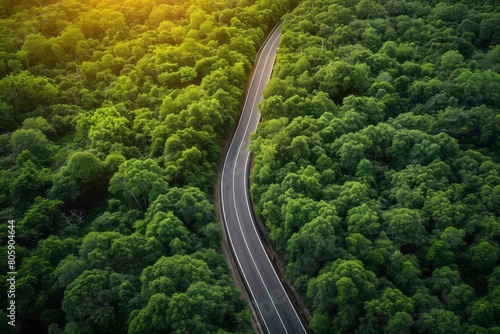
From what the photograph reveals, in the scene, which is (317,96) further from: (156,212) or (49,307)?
(49,307)

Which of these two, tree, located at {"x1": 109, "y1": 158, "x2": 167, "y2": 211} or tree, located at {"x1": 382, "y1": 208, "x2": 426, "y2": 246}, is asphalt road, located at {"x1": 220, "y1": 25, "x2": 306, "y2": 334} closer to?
tree, located at {"x1": 109, "y1": 158, "x2": 167, "y2": 211}

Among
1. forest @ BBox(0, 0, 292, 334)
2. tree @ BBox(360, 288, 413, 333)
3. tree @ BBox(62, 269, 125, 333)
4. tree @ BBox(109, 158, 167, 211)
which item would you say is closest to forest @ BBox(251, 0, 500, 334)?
tree @ BBox(360, 288, 413, 333)

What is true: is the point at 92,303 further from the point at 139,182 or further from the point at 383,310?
the point at 383,310

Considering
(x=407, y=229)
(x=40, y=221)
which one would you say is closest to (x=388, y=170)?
(x=407, y=229)

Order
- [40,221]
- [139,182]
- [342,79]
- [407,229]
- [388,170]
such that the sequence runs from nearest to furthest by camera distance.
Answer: [407,229] → [40,221] → [139,182] → [388,170] → [342,79]

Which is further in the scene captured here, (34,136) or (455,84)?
(455,84)

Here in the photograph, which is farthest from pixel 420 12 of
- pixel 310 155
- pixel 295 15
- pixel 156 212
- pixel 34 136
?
pixel 34 136

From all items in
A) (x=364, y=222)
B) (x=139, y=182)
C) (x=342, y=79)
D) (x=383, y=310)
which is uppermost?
(x=342, y=79)

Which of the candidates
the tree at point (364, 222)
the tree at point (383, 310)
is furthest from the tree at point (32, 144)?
the tree at point (383, 310)
